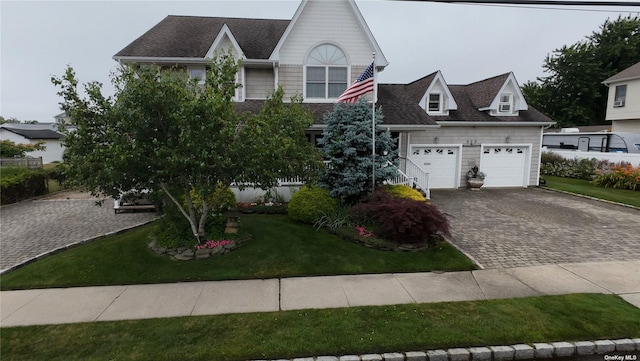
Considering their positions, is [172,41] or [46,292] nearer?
[46,292]

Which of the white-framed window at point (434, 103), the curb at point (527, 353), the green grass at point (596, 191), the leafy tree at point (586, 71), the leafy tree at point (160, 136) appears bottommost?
the curb at point (527, 353)

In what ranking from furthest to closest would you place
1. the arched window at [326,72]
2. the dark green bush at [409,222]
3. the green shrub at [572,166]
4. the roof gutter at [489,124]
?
the green shrub at [572,166] < the roof gutter at [489,124] < the arched window at [326,72] < the dark green bush at [409,222]

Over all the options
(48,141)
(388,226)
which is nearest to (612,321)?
(388,226)

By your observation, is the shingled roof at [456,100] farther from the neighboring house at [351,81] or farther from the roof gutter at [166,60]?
the roof gutter at [166,60]

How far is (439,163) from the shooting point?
17.3 m

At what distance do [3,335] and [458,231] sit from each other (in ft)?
35.0

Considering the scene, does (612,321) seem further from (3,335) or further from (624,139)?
(624,139)

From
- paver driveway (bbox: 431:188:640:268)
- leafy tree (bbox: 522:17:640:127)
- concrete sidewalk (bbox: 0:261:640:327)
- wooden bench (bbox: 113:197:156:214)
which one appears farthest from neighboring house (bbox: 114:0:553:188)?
leafy tree (bbox: 522:17:640:127)

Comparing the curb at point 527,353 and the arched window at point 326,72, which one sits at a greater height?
the arched window at point 326,72

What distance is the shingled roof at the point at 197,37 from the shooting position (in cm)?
1462

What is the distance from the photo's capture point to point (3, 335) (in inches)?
196

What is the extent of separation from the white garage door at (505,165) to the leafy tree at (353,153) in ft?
29.9

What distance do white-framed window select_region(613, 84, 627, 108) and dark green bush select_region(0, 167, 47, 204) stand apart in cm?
4164

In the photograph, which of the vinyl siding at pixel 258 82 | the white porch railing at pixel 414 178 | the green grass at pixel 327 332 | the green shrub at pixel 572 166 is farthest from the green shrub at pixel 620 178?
the vinyl siding at pixel 258 82
